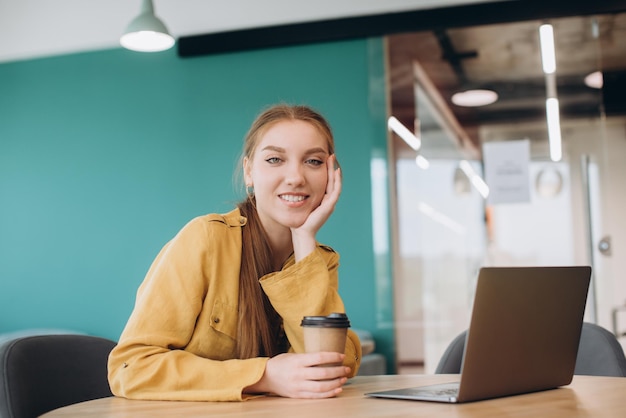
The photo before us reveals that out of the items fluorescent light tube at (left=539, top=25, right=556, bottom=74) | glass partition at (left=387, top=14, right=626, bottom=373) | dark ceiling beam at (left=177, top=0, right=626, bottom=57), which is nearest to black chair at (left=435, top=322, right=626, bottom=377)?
glass partition at (left=387, top=14, right=626, bottom=373)

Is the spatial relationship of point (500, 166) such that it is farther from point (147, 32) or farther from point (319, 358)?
point (319, 358)

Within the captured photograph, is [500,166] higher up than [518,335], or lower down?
higher up

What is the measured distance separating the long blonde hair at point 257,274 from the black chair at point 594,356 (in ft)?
1.70

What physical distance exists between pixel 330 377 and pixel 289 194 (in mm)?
506

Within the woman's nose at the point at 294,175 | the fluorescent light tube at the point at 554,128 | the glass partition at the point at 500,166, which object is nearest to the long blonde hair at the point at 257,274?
the woman's nose at the point at 294,175

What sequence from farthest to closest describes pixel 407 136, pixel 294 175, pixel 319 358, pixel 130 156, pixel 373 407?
pixel 130 156 < pixel 407 136 < pixel 294 175 < pixel 319 358 < pixel 373 407

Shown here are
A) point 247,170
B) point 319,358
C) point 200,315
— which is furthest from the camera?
point 247,170

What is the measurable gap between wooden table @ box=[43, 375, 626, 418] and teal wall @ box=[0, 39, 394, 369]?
283 cm

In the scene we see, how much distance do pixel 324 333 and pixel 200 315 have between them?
0.35 m

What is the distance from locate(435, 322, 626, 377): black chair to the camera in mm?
1915

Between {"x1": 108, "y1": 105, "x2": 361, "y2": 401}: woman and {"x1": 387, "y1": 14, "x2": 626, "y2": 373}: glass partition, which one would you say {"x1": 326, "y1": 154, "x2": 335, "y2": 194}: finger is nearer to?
{"x1": 108, "y1": 105, "x2": 361, "y2": 401}: woman

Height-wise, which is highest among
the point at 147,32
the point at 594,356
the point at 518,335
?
the point at 147,32

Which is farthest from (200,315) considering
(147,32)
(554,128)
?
(554,128)

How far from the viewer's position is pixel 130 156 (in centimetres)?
456
